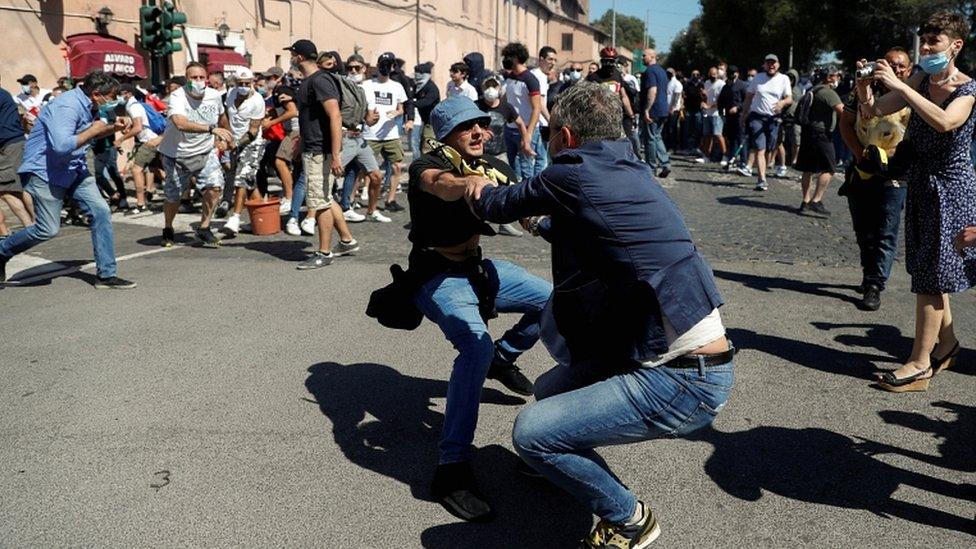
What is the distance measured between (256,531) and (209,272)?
197 inches

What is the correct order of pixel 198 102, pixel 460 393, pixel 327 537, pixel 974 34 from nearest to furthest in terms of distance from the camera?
pixel 327 537
pixel 460 393
pixel 198 102
pixel 974 34

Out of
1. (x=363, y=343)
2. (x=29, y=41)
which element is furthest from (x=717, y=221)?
(x=29, y=41)

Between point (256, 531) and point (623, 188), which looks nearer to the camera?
point (623, 188)

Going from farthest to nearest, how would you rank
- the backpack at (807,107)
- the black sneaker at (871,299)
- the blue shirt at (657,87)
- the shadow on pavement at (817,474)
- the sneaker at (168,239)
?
the blue shirt at (657,87) < the backpack at (807,107) < the sneaker at (168,239) < the black sneaker at (871,299) < the shadow on pavement at (817,474)

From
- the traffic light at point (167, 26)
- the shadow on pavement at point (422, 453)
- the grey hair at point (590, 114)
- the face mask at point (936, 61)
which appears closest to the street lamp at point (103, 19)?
the traffic light at point (167, 26)

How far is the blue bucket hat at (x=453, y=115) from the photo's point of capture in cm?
386

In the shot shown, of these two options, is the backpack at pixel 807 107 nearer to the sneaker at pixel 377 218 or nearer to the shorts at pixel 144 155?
the sneaker at pixel 377 218

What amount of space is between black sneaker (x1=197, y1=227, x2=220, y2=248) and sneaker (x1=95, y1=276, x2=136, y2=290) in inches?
70.9

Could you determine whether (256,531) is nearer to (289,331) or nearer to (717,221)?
(289,331)

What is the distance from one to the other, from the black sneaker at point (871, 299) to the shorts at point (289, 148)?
6.67 meters

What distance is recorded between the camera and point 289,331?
6.07m

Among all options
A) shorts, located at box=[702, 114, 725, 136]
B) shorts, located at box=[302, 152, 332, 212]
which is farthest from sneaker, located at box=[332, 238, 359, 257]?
shorts, located at box=[702, 114, 725, 136]

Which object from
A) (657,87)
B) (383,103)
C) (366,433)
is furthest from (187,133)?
(657,87)

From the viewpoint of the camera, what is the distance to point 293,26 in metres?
27.5
